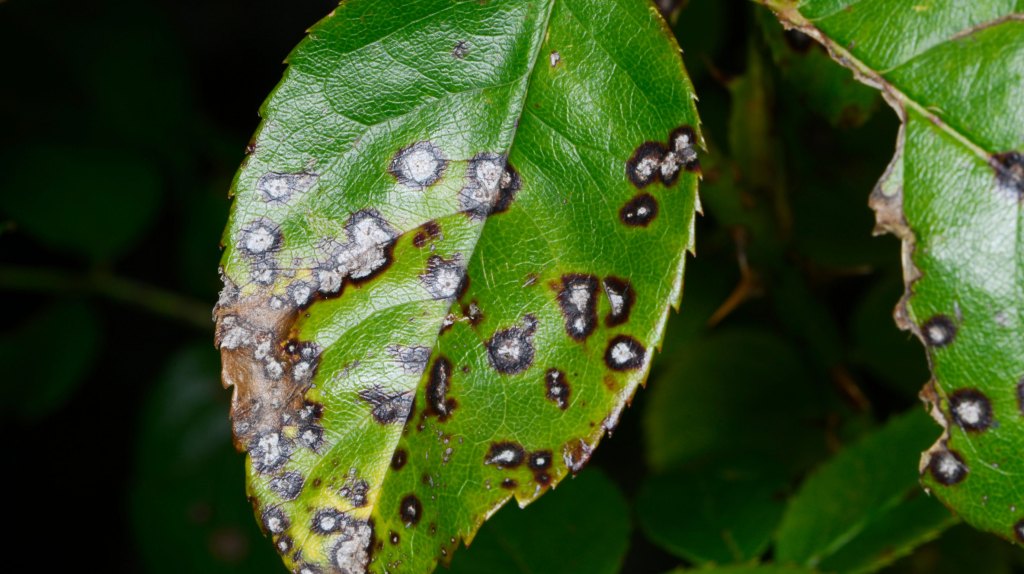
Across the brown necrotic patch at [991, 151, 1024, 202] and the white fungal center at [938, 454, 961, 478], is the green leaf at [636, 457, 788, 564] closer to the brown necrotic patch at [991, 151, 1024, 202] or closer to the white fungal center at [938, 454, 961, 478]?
the white fungal center at [938, 454, 961, 478]

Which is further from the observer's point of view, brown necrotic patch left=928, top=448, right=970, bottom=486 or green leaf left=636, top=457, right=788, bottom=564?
green leaf left=636, top=457, right=788, bottom=564

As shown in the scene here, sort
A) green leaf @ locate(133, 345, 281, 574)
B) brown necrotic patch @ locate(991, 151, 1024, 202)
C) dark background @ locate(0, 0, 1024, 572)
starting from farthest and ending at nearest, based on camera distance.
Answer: green leaf @ locate(133, 345, 281, 574)
dark background @ locate(0, 0, 1024, 572)
brown necrotic patch @ locate(991, 151, 1024, 202)

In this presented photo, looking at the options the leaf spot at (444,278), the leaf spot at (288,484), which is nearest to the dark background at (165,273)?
the leaf spot at (444,278)

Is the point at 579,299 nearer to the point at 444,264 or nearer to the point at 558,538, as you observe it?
the point at 444,264

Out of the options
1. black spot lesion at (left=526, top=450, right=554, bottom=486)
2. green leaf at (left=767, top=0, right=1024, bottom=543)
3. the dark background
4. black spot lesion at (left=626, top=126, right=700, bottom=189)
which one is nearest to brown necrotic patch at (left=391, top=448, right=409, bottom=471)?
black spot lesion at (left=526, top=450, right=554, bottom=486)

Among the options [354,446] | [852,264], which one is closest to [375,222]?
[354,446]

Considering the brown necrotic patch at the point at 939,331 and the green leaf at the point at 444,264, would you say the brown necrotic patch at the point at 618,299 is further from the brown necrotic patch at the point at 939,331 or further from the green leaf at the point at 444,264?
the brown necrotic patch at the point at 939,331

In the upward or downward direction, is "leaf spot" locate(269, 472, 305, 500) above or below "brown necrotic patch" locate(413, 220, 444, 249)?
below
